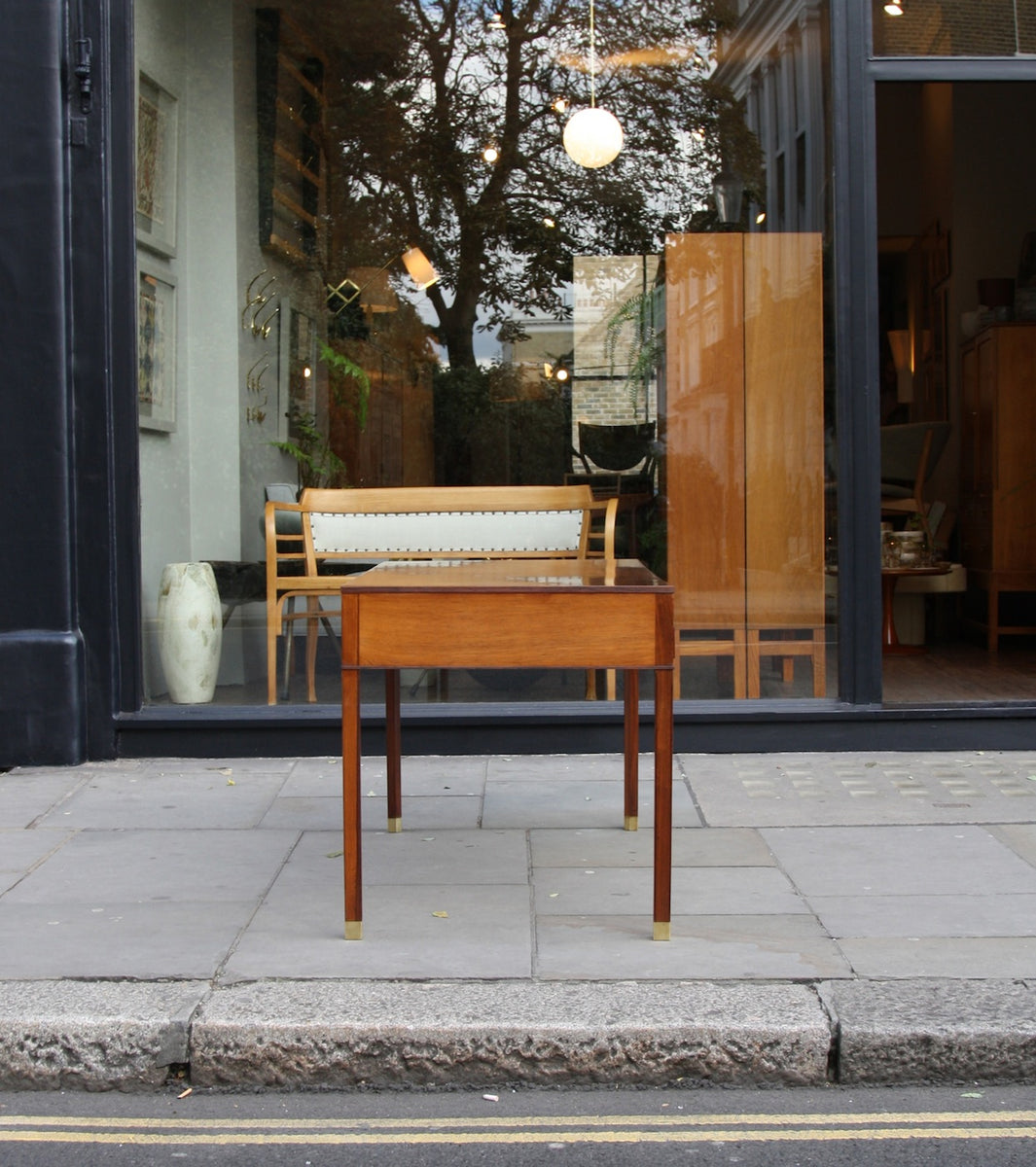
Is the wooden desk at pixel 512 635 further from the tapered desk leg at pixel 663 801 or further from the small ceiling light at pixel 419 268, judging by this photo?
the small ceiling light at pixel 419 268

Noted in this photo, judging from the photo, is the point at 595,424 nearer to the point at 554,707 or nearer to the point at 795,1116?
the point at 554,707

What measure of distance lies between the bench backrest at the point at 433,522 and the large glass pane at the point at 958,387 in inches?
77.3

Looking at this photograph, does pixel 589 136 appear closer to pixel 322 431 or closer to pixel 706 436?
pixel 706 436

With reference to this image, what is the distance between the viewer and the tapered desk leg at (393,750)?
4.61 m

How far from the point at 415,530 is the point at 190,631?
47.0 inches

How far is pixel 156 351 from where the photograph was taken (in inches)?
255

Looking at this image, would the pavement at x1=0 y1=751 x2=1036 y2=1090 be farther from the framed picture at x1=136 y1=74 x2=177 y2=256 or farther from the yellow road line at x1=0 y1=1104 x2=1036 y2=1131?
the framed picture at x1=136 y1=74 x2=177 y2=256

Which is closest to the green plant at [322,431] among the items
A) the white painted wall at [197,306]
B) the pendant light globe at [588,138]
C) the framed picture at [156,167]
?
the white painted wall at [197,306]

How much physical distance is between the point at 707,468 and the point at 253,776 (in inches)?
105

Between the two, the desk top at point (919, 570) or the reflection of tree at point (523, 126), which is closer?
the reflection of tree at point (523, 126)

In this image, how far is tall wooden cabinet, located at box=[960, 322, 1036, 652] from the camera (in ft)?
32.0

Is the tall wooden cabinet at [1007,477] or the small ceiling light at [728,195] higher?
the small ceiling light at [728,195]

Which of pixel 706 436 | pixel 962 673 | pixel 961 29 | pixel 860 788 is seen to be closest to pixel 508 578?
pixel 860 788

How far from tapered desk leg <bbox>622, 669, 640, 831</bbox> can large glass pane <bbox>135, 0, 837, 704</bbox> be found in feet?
4.69
